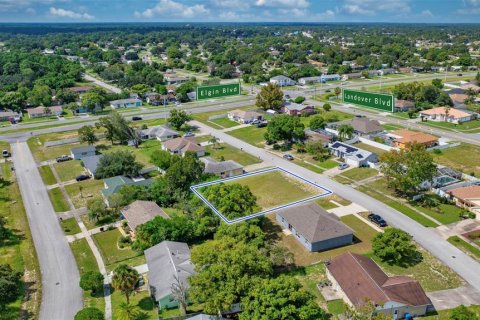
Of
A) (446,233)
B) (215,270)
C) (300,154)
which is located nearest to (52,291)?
(215,270)

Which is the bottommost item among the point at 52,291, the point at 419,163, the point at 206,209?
the point at 52,291

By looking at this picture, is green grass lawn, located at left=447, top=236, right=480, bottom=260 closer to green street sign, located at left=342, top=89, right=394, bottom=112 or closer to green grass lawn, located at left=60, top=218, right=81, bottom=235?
green street sign, located at left=342, top=89, right=394, bottom=112

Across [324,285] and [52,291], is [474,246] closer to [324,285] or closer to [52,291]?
[324,285]

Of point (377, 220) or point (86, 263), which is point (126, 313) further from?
point (377, 220)

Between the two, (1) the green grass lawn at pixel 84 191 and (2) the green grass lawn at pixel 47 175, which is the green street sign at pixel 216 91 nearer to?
(1) the green grass lawn at pixel 84 191

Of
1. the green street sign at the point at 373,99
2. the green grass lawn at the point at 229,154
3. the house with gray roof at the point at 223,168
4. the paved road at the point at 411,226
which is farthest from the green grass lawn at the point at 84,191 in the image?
the green street sign at the point at 373,99

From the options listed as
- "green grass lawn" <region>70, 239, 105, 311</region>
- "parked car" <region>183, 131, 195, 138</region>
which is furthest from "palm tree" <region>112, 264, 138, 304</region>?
"parked car" <region>183, 131, 195, 138</region>
